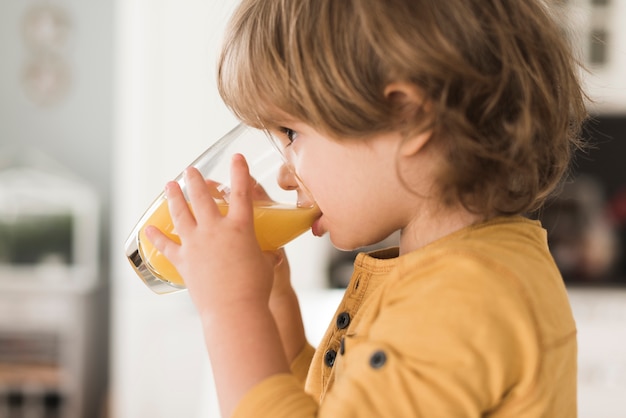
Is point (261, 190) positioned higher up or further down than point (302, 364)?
higher up

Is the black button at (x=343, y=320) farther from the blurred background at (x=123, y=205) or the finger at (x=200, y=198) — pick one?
the blurred background at (x=123, y=205)

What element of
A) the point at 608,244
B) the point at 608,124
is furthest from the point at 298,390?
the point at 608,124

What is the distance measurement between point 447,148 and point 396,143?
4 cm

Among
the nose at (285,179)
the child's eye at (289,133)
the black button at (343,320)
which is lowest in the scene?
the black button at (343,320)

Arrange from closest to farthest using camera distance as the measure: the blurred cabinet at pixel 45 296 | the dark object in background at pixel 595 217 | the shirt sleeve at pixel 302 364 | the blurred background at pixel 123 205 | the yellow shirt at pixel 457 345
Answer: the yellow shirt at pixel 457 345
the shirt sleeve at pixel 302 364
the blurred background at pixel 123 205
the dark object in background at pixel 595 217
the blurred cabinet at pixel 45 296

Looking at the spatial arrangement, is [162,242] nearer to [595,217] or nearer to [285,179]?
[285,179]

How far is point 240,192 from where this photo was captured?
741mm

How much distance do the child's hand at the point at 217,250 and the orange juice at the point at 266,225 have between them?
0.05m

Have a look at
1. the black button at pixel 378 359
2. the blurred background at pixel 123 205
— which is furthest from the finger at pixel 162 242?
the blurred background at pixel 123 205

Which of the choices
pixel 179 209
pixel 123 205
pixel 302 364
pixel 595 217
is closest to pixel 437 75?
pixel 179 209

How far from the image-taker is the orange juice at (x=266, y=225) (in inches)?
31.8

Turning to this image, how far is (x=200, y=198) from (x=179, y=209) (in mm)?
24

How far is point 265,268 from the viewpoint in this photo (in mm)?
714

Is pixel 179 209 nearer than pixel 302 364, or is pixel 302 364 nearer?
pixel 179 209
